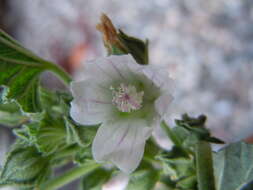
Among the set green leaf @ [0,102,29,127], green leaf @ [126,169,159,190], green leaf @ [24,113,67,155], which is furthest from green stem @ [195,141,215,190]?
green leaf @ [0,102,29,127]

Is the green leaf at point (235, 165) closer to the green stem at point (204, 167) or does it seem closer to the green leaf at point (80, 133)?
the green stem at point (204, 167)

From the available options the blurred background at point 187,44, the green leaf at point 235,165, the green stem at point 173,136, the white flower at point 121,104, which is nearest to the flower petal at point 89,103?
the white flower at point 121,104

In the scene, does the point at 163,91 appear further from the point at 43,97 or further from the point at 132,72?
the point at 43,97

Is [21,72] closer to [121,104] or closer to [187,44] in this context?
[121,104]

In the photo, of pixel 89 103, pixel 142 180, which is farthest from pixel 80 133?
pixel 142 180

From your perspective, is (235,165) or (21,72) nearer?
(235,165)

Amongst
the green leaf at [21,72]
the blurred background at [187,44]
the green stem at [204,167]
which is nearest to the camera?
the green stem at [204,167]
